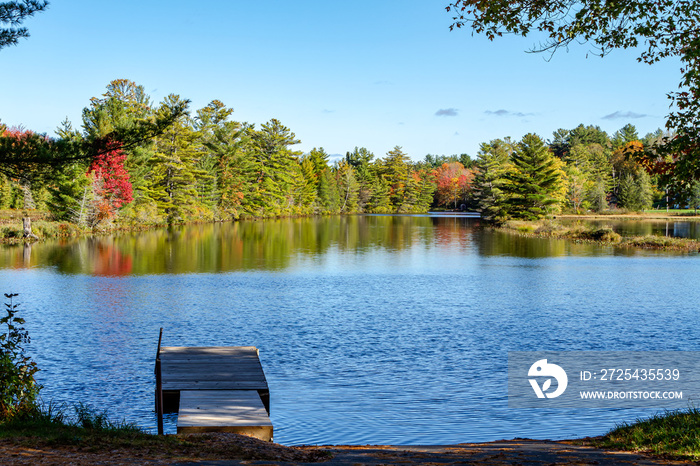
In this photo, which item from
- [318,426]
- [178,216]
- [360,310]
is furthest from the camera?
[178,216]

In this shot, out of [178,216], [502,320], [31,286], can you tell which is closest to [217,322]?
[502,320]

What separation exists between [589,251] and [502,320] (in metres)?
23.4

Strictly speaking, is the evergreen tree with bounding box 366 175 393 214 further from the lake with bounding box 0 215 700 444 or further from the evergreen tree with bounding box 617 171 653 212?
the lake with bounding box 0 215 700 444

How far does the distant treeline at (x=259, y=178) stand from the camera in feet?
140

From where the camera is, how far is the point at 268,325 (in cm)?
1667

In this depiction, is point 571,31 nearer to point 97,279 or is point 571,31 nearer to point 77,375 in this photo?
point 77,375

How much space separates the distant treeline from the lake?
152 inches

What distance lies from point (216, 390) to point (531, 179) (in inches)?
2099

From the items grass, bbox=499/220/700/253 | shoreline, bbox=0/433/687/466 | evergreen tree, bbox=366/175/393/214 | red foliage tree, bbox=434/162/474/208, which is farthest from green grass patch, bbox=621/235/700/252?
red foliage tree, bbox=434/162/474/208

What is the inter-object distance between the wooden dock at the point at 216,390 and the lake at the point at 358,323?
22.4 inches

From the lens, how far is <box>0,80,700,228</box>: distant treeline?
42.8 metres

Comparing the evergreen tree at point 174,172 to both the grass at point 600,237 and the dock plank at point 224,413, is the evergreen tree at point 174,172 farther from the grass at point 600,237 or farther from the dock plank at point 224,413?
the dock plank at point 224,413

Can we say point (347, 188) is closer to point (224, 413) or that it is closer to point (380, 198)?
point (380, 198)

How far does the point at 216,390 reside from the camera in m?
9.60
